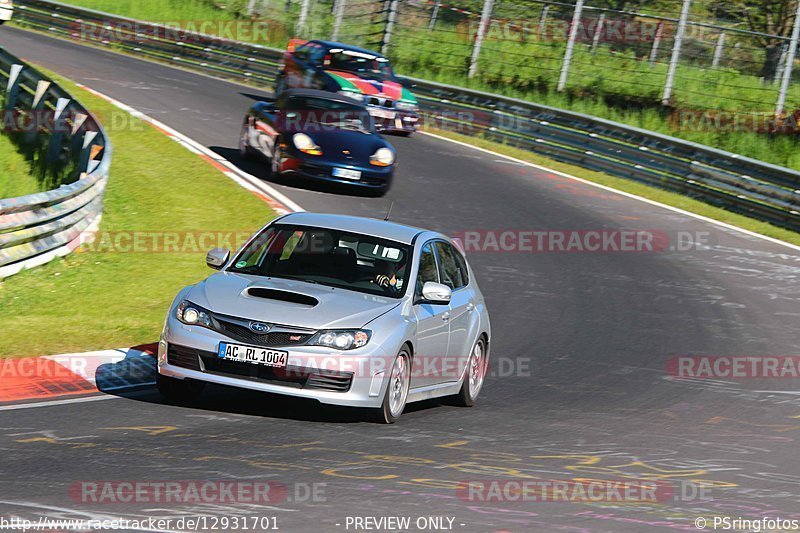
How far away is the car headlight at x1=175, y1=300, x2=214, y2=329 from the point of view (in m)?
8.84

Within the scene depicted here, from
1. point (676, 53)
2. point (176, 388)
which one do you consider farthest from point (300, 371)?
point (676, 53)

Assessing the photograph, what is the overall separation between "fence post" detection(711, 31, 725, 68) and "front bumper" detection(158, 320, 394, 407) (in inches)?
839

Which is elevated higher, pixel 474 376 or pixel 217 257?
pixel 217 257

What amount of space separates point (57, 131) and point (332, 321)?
12.2 m

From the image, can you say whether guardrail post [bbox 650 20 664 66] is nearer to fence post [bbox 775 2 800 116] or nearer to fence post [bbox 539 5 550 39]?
fence post [bbox 539 5 550 39]

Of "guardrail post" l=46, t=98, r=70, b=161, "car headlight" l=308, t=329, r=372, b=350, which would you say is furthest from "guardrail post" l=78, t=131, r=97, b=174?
"car headlight" l=308, t=329, r=372, b=350

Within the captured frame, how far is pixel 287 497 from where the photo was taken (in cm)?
670

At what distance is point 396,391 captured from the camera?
9.24 meters

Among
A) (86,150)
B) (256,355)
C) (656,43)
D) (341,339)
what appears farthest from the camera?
(656,43)

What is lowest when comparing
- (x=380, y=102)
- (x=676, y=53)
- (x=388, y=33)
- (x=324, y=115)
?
(x=324, y=115)

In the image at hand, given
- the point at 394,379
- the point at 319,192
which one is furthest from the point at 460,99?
the point at 394,379

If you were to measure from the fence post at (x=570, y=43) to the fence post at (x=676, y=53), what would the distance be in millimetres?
2483

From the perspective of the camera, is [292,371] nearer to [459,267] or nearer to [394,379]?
[394,379]

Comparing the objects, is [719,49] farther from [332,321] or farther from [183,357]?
[183,357]
